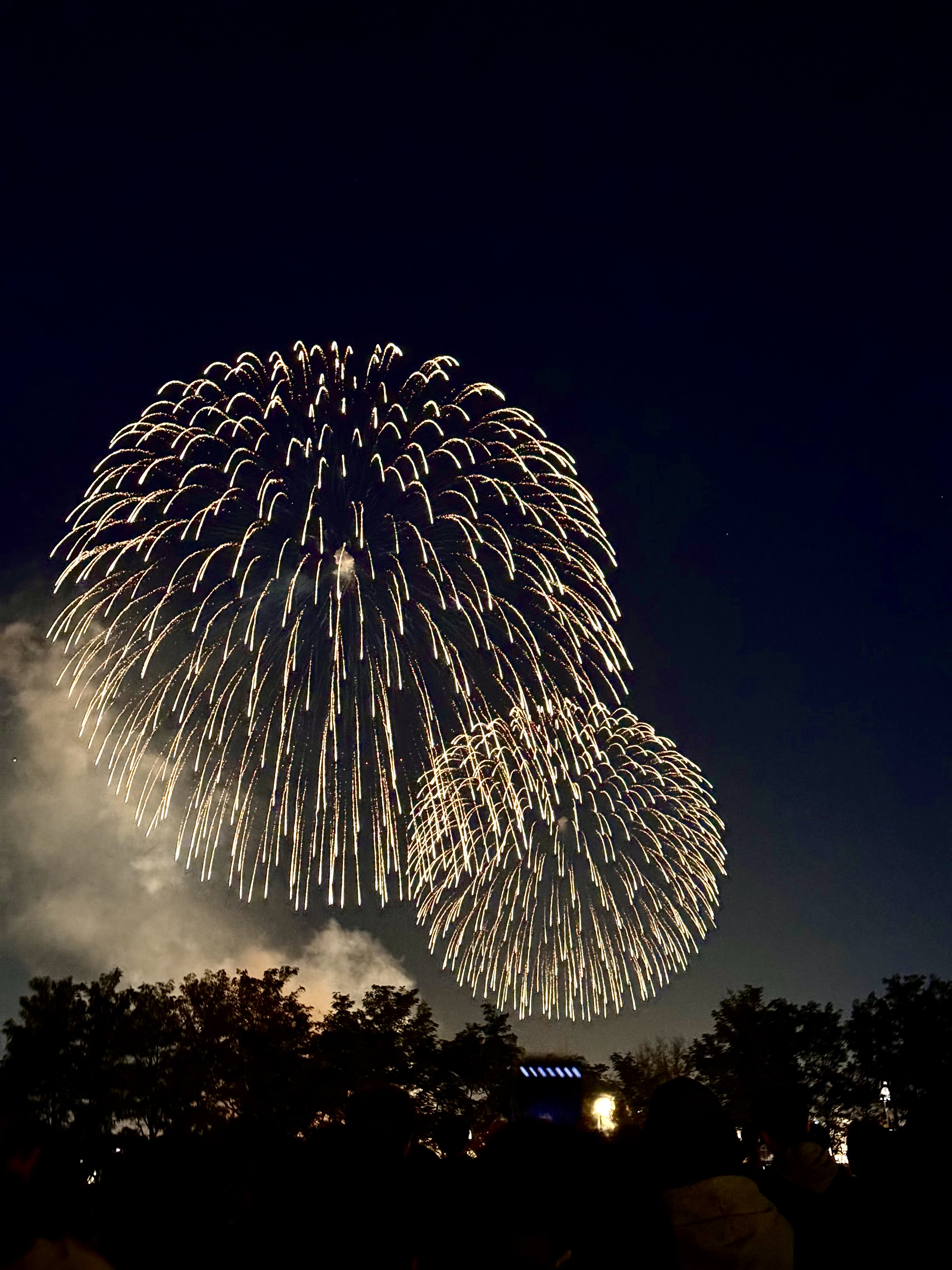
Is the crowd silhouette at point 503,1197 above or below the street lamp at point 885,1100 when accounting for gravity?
below

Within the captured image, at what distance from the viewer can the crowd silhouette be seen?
11.3 feet

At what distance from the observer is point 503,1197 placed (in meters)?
3.37

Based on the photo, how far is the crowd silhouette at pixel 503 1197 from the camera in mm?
3432

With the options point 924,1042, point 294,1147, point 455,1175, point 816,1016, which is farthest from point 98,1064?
point 455,1175

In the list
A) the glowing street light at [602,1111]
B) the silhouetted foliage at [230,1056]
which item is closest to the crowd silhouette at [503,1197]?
the glowing street light at [602,1111]

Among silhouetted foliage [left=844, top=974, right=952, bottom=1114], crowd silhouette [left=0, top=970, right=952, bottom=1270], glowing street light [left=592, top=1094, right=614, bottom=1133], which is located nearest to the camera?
crowd silhouette [left=0, top=970, right=952, bottom=1270]

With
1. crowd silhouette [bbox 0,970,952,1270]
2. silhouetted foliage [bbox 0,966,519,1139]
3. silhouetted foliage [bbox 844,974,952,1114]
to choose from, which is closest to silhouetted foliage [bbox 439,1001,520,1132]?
silhouetted foliage [bbox 0,966,519,1139]

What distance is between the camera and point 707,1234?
374cm

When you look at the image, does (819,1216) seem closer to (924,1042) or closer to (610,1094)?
(924,1042)

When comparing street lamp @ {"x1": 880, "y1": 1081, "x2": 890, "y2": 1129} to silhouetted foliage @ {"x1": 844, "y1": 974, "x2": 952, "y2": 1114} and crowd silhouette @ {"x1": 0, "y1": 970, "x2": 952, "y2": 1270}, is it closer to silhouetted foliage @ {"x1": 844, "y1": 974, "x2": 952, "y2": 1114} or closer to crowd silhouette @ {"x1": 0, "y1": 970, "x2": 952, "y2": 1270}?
silhouetted foliage @ {"x1": 844, "y1": 974, "x2": 952, "y2": 1114}

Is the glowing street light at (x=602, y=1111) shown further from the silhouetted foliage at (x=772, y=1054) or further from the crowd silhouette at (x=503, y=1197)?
the crowd silhouette at (x=503, y=1197)

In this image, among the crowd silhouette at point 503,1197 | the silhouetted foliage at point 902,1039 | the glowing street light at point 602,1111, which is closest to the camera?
the crowd silhouette at point 503,1197

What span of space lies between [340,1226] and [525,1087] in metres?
17.5

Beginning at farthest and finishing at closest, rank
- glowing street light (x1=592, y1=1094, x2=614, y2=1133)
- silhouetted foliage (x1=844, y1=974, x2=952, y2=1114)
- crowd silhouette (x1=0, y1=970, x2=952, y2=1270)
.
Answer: silhouetted foliage (x1=844, y1=974, x2=952, y2=1114), glowing street light (x1=592, y1=1094, x2=614, y2=1133), crowd silhouette (x1=0, y1=970, x2=952, y2=1270)
